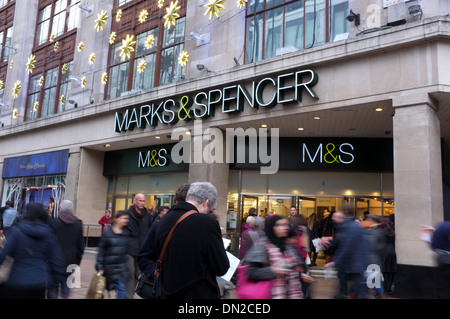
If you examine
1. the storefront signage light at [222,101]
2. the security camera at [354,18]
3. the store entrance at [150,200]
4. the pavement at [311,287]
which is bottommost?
the pavement at [311,287]

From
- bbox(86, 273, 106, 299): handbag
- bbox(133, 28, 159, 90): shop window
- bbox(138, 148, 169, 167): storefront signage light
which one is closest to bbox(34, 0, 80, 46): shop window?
bbox(133, 28, 159, 90): shop window

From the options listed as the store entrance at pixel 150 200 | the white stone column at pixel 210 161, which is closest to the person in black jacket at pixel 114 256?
the white stone column at pixel 210 161

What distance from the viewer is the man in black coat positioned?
22.4 ft

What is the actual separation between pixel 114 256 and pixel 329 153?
35.7 ft

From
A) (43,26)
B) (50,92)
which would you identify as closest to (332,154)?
(50,92)

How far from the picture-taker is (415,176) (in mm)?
10062

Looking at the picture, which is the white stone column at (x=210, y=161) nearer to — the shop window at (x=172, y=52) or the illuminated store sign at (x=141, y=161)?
the illuminated store sign at (x=141, y=161)

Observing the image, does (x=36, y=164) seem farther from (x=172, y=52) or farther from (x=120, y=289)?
(x=120, y=289)

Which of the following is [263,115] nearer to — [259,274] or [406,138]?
[406,138]

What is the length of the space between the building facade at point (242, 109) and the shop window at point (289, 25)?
42mm

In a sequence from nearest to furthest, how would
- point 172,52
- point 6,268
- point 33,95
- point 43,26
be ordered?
1. point 6,268
2. point 172,52
3. point 33,95
4. point 43,26

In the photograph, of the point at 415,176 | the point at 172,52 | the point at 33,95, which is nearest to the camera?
the point at 415,176

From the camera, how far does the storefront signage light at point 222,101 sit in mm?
12523
